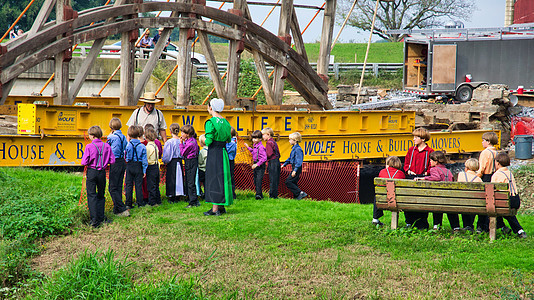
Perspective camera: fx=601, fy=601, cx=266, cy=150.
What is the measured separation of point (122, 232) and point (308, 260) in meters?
2.83

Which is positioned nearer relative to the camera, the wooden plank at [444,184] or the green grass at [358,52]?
the wooden plank at [444,184]

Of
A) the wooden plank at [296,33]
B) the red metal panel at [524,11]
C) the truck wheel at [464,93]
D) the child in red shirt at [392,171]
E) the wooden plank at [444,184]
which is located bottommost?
the wooden plank at [444,184]

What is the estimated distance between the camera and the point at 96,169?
8.52 meters

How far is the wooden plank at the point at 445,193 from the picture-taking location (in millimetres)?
7379

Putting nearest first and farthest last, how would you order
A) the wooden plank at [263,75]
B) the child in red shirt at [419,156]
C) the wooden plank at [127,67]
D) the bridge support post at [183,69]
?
the child in red shirt at [419,156] < the wooden plank at [127,67] < the bridge support post at [183,69] < the wooden plank at [263,75]

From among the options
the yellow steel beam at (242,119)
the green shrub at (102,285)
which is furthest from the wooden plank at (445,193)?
the yellow steel beam at (242,119)

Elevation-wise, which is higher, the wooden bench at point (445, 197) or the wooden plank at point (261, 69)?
the wooden plank at point (261, 69)

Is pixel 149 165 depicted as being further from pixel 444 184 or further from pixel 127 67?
pixel 444 184

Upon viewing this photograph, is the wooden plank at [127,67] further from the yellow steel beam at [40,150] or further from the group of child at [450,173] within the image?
the group of child at [450,173]

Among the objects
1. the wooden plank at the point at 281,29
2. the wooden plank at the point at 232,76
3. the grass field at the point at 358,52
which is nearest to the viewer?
the wooden plank at the point at 232,76

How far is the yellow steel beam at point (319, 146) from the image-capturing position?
12.1 m

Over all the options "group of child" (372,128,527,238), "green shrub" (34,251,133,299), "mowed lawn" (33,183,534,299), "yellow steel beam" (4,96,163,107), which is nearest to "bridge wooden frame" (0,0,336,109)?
"yellow steel beam" (4,96,163,107)

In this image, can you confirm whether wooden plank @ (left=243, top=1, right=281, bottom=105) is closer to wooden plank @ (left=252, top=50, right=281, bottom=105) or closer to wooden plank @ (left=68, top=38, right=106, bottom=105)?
wooden plank @ (left=252, top=50, right=281, bottom=105)

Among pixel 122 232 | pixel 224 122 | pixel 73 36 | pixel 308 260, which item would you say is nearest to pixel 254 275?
pixel 308 260
